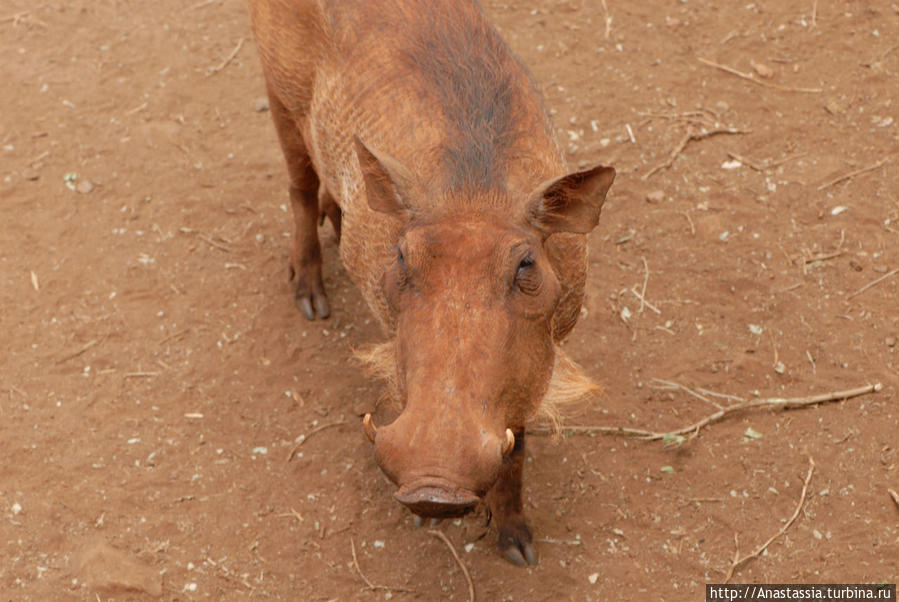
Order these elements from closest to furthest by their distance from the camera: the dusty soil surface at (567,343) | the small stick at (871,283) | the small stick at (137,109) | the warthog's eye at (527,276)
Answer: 1. the warthog's eye at (527,276)
2. the dusty soil surface at (567,343)
3. the small stick at (871,283)
4. the small stick at (137,109)

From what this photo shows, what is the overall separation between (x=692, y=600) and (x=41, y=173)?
449 cm

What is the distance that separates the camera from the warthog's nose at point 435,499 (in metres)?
2.56

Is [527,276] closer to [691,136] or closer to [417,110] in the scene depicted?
[417,110]

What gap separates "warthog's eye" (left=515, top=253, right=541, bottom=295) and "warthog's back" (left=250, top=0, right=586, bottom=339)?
308 millimetres

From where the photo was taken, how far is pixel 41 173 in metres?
5.90

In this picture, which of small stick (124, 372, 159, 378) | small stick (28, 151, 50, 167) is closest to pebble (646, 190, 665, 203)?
small stick (124, 372, 159, 378)

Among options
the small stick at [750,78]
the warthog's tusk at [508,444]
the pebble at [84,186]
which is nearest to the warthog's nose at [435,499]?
the warthog's tusk at [508,444]

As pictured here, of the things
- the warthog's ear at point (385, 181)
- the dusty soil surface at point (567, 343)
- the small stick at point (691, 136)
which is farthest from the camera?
the small stick at point (691, 136)

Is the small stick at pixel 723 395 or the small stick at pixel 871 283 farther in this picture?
the small stick at pixel 871 283

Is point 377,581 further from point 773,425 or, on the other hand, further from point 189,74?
point 189,74

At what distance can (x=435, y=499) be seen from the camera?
256 cm

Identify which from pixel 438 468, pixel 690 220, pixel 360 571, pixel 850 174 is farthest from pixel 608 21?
pixel 438 468

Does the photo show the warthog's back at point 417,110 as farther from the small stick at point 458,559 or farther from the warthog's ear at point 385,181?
the small stick at point 458,559

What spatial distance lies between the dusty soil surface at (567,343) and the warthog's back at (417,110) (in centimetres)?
102
